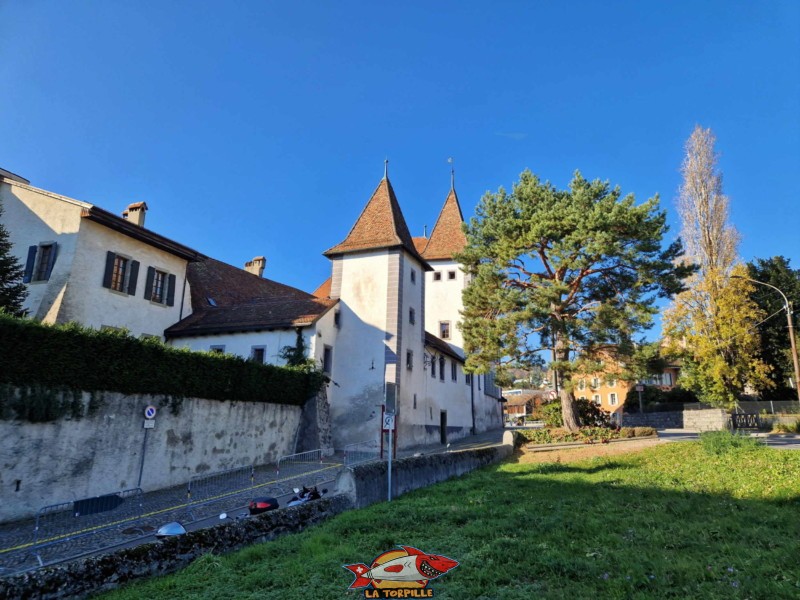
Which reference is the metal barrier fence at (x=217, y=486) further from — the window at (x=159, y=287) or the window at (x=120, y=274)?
the window at (x=159, y=287)

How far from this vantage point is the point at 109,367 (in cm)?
1476

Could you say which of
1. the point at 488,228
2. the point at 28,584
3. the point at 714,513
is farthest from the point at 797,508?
the point at 488,228

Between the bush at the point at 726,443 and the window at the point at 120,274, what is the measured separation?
23754 millimetres

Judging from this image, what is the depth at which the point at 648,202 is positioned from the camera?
896 inches

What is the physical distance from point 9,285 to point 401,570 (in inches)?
852

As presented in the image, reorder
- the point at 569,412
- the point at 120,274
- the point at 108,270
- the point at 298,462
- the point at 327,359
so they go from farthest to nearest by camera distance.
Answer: the point at 327,359 → the point at 569,412 → the point at 120,274 → the point at 108,270 → the point at 298,462

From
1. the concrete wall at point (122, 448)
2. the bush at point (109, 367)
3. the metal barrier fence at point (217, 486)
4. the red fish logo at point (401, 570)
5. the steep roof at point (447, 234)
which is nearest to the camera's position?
the red fish logo at point (401, 570)

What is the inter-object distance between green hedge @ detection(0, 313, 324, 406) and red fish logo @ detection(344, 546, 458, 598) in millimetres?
10958

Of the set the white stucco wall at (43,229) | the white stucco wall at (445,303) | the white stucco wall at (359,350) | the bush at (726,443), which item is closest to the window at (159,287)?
the white stucco wall at (43,229)

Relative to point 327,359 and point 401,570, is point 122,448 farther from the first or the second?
point 327,359

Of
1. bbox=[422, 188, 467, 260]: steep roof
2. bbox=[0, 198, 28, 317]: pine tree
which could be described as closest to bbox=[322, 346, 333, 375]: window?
bbox=[0, 198, 28, 317]: pine tree

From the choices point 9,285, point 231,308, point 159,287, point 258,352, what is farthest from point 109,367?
point 231,308

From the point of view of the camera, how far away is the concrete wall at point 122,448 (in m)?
12.3

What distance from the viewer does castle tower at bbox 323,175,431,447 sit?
89.6 ft
